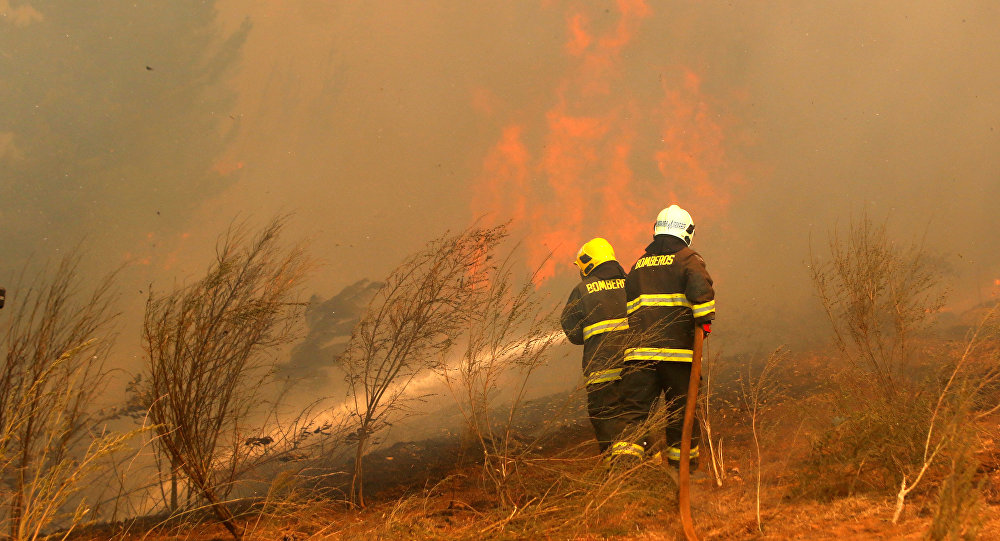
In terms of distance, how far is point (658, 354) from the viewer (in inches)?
201

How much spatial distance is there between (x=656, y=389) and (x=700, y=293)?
839mm

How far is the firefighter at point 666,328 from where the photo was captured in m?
5.02

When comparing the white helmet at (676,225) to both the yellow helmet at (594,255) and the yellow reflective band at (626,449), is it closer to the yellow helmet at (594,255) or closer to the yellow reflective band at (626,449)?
the yellow helmet at (594,255)

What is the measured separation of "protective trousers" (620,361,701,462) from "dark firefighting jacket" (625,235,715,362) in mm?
94

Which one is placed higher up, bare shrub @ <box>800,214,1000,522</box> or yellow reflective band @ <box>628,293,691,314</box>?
yellow reflective band @ <box>628,293,691,314</box>

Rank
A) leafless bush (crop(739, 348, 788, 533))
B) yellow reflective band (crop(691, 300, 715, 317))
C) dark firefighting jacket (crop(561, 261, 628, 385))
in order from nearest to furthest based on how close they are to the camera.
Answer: leafless bush (crop(739, 348, 788, 533)), yellow reflective band (crop(691, 300, 715, 317)), dark firefighting jacket (crop(561, 261, 628, 385))

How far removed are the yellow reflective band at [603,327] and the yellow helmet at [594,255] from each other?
0.52m

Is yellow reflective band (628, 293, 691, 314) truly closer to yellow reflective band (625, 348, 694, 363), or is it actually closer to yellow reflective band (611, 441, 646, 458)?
yellow reflective band (625, 348, 694, 363)

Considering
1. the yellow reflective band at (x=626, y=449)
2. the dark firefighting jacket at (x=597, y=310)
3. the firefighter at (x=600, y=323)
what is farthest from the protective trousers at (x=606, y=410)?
the yellow reflective band at (x=626, y=449)

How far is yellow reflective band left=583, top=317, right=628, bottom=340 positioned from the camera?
17.2 ft

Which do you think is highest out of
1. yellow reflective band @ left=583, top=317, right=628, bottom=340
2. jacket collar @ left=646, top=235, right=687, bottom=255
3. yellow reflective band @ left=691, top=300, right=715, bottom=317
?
jacket collar @ left=646, top=235, right=687, bottom=255

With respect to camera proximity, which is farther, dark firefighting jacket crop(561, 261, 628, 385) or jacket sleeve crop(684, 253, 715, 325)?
dark firefighting jacket crop(561, 261, 628, 385)

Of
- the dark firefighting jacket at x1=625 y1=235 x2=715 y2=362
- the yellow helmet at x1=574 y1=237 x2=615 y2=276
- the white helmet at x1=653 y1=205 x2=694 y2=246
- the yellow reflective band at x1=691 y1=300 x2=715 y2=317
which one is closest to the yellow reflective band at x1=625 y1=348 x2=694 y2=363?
the dark firefighting jacket at x1=625 y1=235 x2=715 y2=362

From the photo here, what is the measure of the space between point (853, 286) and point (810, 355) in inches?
135
